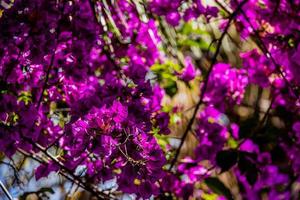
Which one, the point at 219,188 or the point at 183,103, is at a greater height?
the point at 183,103

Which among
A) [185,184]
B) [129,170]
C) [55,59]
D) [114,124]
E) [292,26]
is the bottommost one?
[185,184]

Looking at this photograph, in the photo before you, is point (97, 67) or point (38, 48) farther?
point (97, 67)

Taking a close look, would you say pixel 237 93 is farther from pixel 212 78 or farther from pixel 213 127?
pixel 213 127

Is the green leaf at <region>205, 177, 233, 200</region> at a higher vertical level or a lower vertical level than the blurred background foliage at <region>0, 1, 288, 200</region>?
lower

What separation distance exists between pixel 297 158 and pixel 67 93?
4.32 ft

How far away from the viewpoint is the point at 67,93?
64.4 inches

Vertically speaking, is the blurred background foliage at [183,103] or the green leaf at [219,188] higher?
the blurred background foliage at [183,103]

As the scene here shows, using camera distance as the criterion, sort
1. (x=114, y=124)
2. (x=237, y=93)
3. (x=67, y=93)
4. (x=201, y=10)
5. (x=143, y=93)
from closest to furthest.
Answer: (x=114, y=124), (x=143, y=93), (x=67, y=93), (x=201, y=10), (x=237, y=93)

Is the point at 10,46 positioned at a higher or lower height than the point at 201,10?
lower

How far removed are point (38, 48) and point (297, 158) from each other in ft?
4.92

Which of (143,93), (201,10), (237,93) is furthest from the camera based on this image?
(237,93)

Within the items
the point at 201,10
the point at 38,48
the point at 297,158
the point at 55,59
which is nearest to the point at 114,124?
the point at 38,48

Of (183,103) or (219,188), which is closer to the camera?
(219,188)

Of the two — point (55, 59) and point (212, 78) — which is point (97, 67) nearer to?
point (212, 78)
